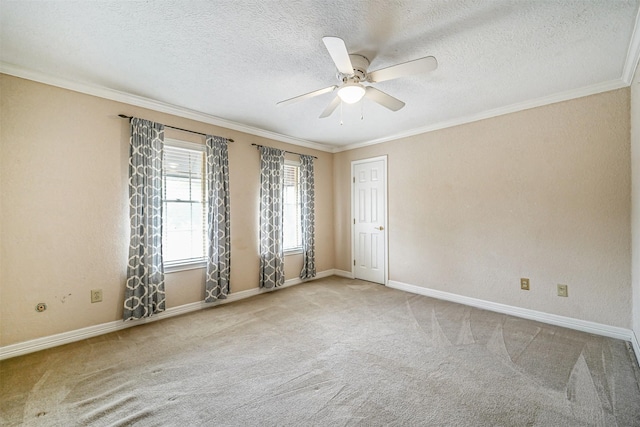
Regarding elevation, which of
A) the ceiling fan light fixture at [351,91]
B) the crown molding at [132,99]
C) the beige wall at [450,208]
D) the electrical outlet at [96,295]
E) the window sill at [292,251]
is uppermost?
the crown molding at [132,99]

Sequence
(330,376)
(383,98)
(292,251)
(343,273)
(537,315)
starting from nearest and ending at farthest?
1. (330,376)
2. (383,98)
3. (537,315)
4. (292,251)
5. (343,273)

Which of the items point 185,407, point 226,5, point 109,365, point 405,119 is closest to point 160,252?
point 109,365

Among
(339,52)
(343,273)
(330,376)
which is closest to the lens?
(339,52)

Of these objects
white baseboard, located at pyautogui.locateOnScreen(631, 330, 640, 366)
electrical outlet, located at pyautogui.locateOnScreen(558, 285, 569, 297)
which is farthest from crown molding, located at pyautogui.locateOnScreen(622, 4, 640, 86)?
white baseboard, located at pyautogui.locateOnScreen(631, 330, 640, 366)

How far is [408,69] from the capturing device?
1.85 meters

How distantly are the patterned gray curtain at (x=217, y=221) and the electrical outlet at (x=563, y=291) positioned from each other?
12.9 feet

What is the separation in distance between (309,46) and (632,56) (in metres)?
2.58

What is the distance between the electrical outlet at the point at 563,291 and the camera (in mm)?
2879

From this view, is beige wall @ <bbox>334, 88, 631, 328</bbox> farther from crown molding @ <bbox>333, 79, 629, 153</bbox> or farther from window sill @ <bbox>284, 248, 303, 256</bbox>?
window sill @ <bbox>284, 248, 303, 256</bbox>

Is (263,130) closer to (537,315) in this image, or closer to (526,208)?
(526,208)

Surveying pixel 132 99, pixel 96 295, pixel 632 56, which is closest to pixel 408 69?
pixel 632 56

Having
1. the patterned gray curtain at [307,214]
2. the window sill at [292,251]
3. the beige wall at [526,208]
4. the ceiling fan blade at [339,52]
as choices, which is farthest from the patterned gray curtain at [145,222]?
the beige wall at [526,208]

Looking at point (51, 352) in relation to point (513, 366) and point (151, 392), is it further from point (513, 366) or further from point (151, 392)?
point (513, 366)

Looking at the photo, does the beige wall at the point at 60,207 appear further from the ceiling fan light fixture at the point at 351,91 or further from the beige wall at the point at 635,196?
the beige wall at the point at 635,196
